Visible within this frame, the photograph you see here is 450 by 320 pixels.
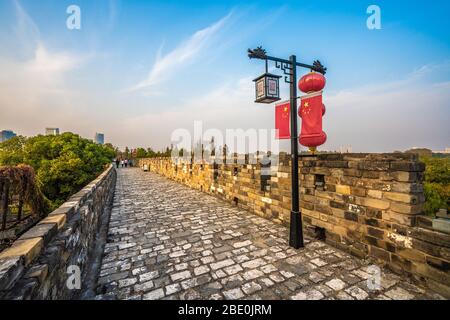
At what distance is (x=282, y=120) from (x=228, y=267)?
9.35ft

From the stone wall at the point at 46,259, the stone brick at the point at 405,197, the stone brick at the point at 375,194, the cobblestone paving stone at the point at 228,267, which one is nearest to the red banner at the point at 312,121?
the stone brick at the point at 375,194

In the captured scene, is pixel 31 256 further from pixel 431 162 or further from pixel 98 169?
pixel 431 162

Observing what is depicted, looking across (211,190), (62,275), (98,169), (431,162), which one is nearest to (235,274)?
(62,275)

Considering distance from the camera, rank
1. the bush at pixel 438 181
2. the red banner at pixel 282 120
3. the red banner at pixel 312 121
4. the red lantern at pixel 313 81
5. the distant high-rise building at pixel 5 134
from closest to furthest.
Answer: the red banner at pixel 312 121 < the red banner at pixel 282 120 < the red lantern at pixel 313 81 < the bush at pixel 438 181 < the distant high-rise building at pixel 5 134

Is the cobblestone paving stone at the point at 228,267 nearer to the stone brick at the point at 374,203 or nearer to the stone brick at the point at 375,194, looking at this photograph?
the stone brick at the point at 374,203

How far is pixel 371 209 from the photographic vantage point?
10.2ft

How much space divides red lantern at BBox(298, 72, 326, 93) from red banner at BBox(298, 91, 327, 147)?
386mm

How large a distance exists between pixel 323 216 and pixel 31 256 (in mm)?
4177

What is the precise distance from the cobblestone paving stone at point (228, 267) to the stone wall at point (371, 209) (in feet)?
0.75

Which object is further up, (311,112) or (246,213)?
(311,112)

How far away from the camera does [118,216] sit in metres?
5.83

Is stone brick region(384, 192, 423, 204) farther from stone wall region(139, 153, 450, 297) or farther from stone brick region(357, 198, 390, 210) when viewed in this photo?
stone brick region(357, 198, 390, 210)

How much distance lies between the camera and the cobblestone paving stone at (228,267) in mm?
2434
